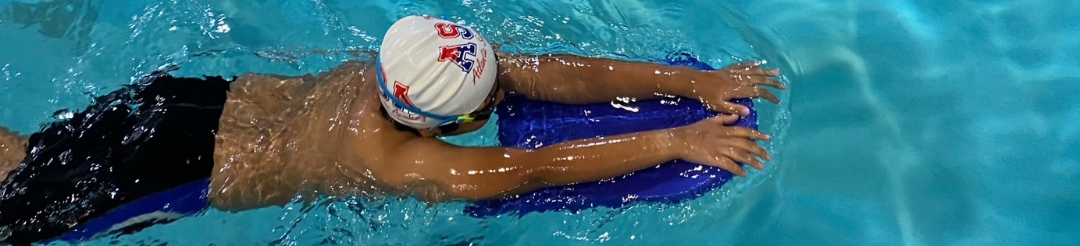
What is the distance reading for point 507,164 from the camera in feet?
9.14

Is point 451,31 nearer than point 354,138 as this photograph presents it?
Yes

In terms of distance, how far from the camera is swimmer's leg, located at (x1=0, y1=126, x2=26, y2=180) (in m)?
2.81

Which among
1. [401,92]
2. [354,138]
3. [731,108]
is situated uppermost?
Result: [731,108]

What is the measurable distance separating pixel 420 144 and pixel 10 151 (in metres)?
1.47

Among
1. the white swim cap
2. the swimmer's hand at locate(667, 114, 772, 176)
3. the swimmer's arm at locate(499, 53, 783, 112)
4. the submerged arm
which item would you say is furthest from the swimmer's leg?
Answer: the swimmer's hand at locate(667, 114, 772, 176)

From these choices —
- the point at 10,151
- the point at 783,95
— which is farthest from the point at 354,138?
the point at 783,95

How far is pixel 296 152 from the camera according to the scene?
2877mm

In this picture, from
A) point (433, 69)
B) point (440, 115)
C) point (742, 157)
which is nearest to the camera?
point (433, 69)

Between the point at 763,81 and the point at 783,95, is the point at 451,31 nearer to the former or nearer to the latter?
the point at 763,81

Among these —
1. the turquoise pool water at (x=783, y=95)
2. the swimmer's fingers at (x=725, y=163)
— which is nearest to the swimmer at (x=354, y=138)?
the swimmer's fingers at (x=725, y=163)

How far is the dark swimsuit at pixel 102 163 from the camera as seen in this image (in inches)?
106

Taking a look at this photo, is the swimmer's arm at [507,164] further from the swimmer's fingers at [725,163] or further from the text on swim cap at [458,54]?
the text on swim cap at [458,54]

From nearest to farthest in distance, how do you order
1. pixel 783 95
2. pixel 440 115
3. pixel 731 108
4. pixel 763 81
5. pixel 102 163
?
pixel 440 115 → pixel 102 163 → pixel 731 108 → pixel 763 81 → pixel 783 95

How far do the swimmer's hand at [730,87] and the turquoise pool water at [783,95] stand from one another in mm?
282
